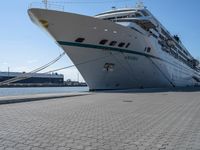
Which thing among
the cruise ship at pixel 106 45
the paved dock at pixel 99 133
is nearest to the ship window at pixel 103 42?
the cruise ship at pixel 106 45

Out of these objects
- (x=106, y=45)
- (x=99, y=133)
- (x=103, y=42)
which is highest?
(x=103, y=42)

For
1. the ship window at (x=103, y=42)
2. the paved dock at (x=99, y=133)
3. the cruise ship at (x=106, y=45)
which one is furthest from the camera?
the ship window at (x=103, y=42)

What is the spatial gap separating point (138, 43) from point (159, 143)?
19.6 meters

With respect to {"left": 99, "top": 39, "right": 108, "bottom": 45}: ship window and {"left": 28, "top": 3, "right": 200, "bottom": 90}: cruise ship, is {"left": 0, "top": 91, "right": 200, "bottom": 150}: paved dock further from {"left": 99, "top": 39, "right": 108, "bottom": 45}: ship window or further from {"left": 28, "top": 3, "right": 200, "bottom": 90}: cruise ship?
{"left": 99, "top": 39, "right": 108, "bottom": 45}: ship window

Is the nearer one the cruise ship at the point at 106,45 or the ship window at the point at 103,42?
the cruise ship at the point at 106,45

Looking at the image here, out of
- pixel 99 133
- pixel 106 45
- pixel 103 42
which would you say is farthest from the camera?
pixel 106 45

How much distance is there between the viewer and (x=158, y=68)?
28391 millimetres

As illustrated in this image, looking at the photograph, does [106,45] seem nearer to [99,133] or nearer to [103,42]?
[103,42]

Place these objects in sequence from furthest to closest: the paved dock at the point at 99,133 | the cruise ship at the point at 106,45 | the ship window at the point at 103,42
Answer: the ship window at the point at 103,42 < the cruise ship at the point at 106,45 < the paved dock at the point at 99,133

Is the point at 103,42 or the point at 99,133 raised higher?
the point at 103,42

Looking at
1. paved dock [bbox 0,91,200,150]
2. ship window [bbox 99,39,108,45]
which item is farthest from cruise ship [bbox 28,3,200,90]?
paved dock [bbox 0,91,200,150]

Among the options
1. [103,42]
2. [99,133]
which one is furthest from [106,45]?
[99,133]

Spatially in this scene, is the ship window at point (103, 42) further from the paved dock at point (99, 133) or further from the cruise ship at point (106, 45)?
the paved dock at point (99, 133)

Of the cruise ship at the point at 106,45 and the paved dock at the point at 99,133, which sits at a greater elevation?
the cruise ship at the point at 106,45
